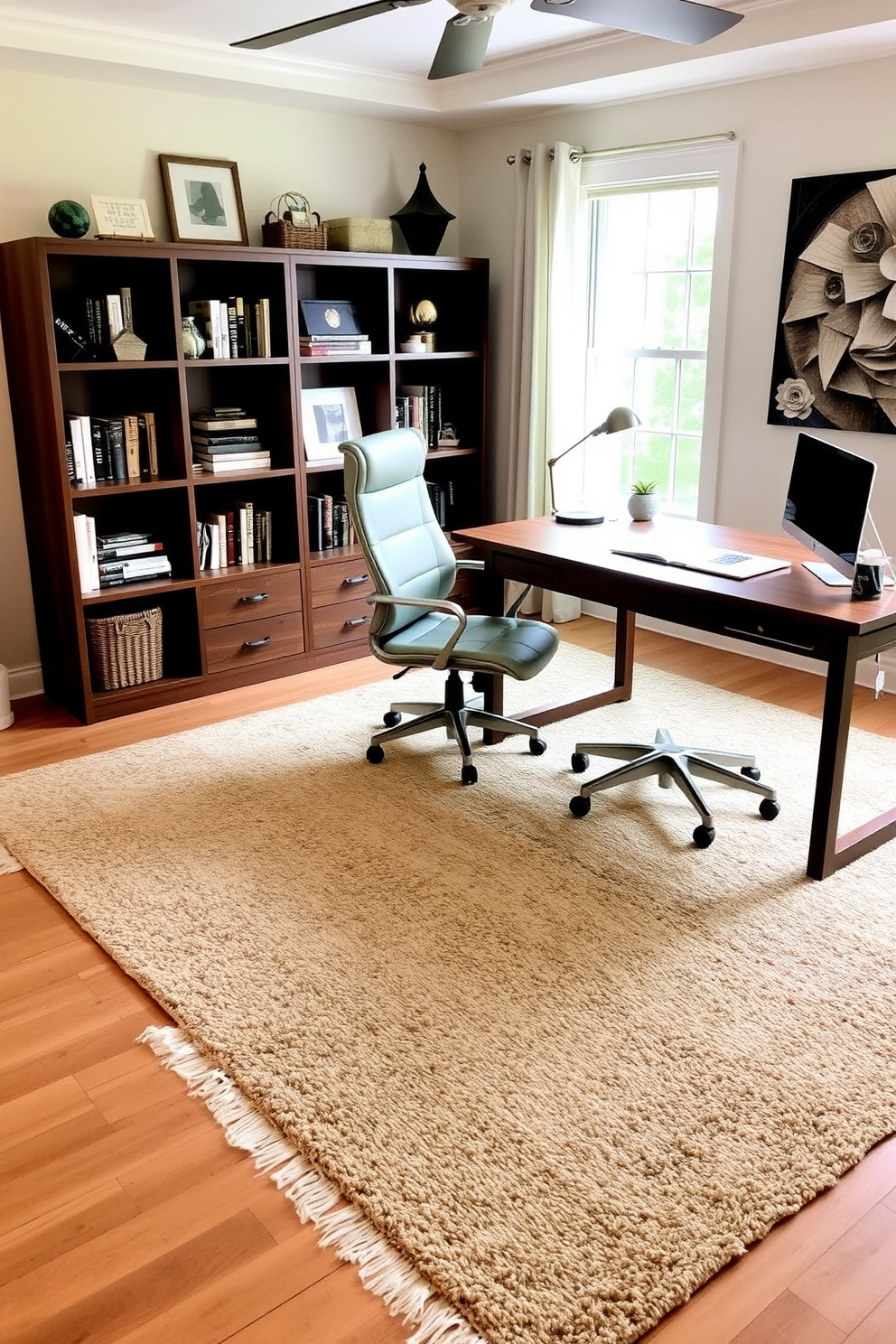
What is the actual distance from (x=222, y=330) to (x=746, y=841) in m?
2.75

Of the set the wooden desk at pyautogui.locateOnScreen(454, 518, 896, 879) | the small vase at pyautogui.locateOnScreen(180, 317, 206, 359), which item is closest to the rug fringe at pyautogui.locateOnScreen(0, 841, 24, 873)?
the wooden desk at pyautogui.locateOnScreen(454, 518, 896, 879)

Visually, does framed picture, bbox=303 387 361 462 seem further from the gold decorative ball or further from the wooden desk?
the wooden desk

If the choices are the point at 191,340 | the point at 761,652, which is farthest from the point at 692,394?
the point at 191,340

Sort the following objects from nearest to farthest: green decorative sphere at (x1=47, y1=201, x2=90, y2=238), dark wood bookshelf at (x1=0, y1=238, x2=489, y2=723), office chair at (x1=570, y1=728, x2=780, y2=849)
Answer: office chair at (x1=570, y1=728, x2=780, y2=849), green decorative sphere at (x1=47, y1=201, x2=90, y2=238), dark wood bookshelf at (x1=0, y1=238, x2=489, y2=723)

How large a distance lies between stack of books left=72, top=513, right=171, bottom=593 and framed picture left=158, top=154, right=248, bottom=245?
120 centimetres

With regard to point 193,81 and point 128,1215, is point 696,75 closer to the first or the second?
point 193,81

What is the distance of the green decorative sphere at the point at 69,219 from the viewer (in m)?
3.80

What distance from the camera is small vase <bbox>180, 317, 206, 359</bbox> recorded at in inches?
163

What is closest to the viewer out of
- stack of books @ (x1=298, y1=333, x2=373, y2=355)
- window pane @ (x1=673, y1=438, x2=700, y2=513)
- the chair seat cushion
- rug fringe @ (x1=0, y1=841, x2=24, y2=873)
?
rug fringe @ (x1=0, y1=841, x2=24, y2=873)

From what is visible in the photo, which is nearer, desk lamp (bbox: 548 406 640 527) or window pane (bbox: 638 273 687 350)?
desk lamp (bbox: 548 406 640 527)

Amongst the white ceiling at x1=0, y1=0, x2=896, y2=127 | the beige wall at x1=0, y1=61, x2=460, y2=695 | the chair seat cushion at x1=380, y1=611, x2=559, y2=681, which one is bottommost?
the chair seat cushion at x1=380, y1=611, x2=559, y2=681

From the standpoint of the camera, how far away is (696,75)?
161 inches

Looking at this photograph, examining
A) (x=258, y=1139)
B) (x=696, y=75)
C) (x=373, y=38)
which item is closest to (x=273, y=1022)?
(x=258, y=1139)

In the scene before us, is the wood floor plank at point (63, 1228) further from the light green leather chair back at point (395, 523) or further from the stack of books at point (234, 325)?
the stack of books at point (234, 325)
